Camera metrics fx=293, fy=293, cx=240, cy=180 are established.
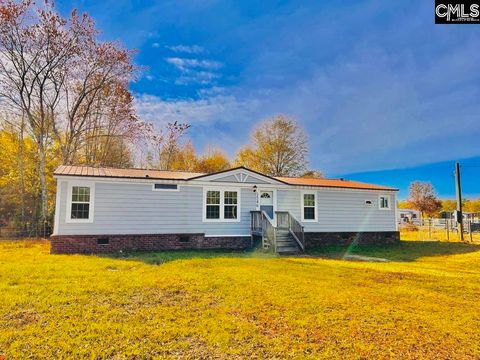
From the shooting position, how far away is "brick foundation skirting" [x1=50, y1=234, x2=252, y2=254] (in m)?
11.1

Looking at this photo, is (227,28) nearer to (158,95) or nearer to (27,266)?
(158,95)

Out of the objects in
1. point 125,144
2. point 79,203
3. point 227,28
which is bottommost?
point 79,203

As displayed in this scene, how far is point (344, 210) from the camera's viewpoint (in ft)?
51.5

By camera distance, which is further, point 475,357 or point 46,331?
point 46,331

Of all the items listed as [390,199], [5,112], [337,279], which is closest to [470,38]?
[390,199]

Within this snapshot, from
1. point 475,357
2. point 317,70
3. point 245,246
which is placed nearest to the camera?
point 475,357

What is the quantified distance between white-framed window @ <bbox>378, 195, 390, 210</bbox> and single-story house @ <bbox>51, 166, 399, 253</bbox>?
98cm

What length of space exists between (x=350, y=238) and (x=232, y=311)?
12261 millimetres

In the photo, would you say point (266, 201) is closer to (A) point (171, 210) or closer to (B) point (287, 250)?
(B) point (287, 250)

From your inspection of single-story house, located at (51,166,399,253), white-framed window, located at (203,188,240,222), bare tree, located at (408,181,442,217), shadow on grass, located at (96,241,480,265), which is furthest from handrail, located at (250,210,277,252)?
bare tree, located at (408,181,442,217)

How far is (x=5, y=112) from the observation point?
64.5 ft

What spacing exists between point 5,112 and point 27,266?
54.8 ft

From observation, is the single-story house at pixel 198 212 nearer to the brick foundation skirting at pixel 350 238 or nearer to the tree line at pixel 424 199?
the brick foundation skirting at pixel 350 238

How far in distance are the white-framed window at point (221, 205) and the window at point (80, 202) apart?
4.64 meters
